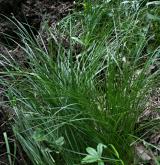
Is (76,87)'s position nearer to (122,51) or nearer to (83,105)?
(83,105)

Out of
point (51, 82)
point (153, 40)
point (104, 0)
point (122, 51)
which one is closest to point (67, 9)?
point (104, 0)

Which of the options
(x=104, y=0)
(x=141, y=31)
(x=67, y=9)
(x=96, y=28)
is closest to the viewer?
(x=141, y=31)

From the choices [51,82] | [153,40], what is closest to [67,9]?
[153,40]

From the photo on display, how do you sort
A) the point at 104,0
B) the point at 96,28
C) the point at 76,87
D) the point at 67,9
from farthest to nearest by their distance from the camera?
the point at 67,9
the point at 104,0
the point at 96,28
the point at 76,87

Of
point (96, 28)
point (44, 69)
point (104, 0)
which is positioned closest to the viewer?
point (44, 69)

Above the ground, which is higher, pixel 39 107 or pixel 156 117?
pixel 39 107

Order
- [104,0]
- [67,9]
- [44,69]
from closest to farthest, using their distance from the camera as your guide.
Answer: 1. [44,69]
2. [104,0]
3. [67,9]

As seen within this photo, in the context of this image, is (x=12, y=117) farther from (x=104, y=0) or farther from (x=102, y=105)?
(x=104, y=0)

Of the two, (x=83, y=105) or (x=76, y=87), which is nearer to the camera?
(x=83, y=105)

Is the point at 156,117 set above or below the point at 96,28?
below
